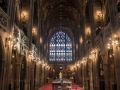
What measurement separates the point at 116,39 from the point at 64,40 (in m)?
35.9

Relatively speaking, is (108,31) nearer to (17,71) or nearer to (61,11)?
(17,71)

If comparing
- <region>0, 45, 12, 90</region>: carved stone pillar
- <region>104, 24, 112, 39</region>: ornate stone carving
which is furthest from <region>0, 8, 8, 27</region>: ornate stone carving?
<region>104, 24, 112, 39</region>: ornate stone carving

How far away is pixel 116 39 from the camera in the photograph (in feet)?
33.7

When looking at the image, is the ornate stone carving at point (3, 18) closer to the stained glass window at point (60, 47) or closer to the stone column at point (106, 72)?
the stone column at point (106, 72)

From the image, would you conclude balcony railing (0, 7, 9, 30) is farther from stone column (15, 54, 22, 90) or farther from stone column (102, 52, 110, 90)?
stone column (102, 52, 110, 90)

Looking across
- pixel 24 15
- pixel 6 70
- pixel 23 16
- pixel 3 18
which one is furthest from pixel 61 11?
pixel 6 70

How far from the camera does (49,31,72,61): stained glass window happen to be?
44719 mm

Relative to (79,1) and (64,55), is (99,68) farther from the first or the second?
(64,55)

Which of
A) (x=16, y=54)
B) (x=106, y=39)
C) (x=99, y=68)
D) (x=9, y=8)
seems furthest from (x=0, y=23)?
(x=99, y=68)

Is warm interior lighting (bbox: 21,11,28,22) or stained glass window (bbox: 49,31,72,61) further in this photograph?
stained glass window (bbox: 49,31,72,61)

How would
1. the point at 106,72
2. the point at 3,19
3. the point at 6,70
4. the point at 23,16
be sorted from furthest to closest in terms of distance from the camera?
the point at 23,16 → the point at 106,72 → the point at 6,70 → the point at 3,19

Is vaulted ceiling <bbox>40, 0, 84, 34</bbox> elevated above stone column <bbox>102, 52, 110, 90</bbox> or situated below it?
above

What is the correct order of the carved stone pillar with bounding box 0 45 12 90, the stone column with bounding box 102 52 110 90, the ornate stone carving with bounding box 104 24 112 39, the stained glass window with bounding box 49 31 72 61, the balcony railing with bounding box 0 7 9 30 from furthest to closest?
the stained glass window with bounding box 49 31 72 61
the stone column with bounding box 102 52 110 90
the ornate stone carving with bounding box 104 24 112 39
the carved stone pillar with bounding box 0 45 12 90
the balcony railing with bounding box 0 7 9 30

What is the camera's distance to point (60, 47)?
45469 mm
